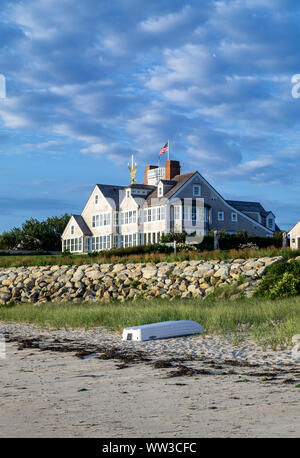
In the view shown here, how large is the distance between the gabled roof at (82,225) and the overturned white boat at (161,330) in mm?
49223

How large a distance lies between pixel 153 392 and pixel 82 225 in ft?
184

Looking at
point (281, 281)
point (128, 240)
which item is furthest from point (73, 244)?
point (281, 281)

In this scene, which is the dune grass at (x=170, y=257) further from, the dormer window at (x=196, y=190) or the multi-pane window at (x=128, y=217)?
the dormer window at (x=196, y=190)

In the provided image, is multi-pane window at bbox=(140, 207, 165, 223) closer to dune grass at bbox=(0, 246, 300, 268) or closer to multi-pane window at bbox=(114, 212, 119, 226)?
multi-pane window at bbox=(114, 212, 119, 226)

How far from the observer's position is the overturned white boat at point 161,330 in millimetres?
12664

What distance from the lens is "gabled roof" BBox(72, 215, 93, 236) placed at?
2436 inches

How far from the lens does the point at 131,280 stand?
25422 millimetres

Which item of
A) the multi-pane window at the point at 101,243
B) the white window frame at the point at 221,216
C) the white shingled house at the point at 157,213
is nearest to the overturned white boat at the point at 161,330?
the white shingled house at the point at 157,213

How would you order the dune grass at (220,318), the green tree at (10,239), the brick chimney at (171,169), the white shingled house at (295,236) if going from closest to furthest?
the dune grass at (220,318) → the white shingled house at (295,236) → the brick chimney at (171,169) → the green tree at (10,239)

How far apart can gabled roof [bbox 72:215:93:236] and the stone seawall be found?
30117mm

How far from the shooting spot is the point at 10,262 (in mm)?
36594

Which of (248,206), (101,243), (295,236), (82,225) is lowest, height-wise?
(295,236)

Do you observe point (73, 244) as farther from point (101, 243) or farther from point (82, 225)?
point (101, 243)
